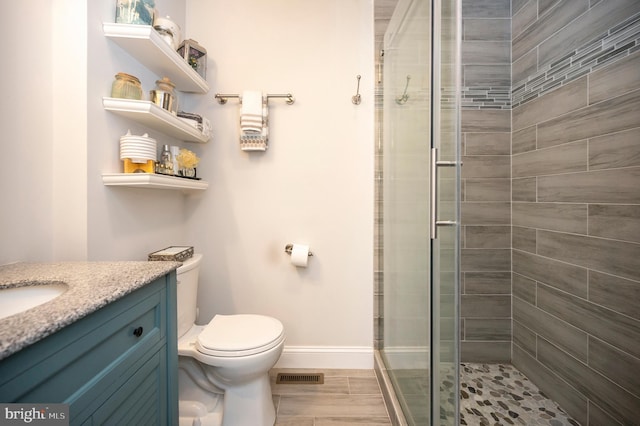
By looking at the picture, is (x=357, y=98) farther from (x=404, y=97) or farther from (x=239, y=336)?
(x=239, y=336)

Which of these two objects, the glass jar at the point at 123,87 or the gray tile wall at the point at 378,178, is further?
the gray tile wall at the point at 378,178

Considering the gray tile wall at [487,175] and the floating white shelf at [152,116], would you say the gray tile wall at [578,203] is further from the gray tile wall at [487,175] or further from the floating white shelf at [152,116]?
the floating white shelf at [152,116]

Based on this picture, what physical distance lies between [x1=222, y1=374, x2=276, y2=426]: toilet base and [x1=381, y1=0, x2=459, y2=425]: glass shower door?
2.22ft

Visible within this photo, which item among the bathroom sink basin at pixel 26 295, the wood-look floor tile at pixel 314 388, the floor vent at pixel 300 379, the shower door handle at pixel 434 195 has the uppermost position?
the shower door handle at pixel 434 195

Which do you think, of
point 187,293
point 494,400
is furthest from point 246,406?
point 494,400

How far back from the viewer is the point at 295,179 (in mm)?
1733

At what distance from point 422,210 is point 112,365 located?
1.07m

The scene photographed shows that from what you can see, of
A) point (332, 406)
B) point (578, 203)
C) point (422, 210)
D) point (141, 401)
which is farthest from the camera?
point (332, 406)

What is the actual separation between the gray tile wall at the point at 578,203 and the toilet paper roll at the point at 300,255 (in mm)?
1346

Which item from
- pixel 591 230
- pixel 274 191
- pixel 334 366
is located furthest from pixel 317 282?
pixel 591 230

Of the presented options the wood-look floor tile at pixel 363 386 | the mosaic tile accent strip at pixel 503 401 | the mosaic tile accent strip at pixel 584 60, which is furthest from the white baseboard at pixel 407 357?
the mosaic tile accent strip at pixel 584 60

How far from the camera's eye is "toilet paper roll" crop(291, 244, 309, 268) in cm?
165

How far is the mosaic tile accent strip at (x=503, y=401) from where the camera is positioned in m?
1.32

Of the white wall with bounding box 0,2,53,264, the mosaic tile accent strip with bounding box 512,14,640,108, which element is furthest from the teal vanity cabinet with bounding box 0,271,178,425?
the mosaic tile accent strip with bounding box 512,14,640,108
